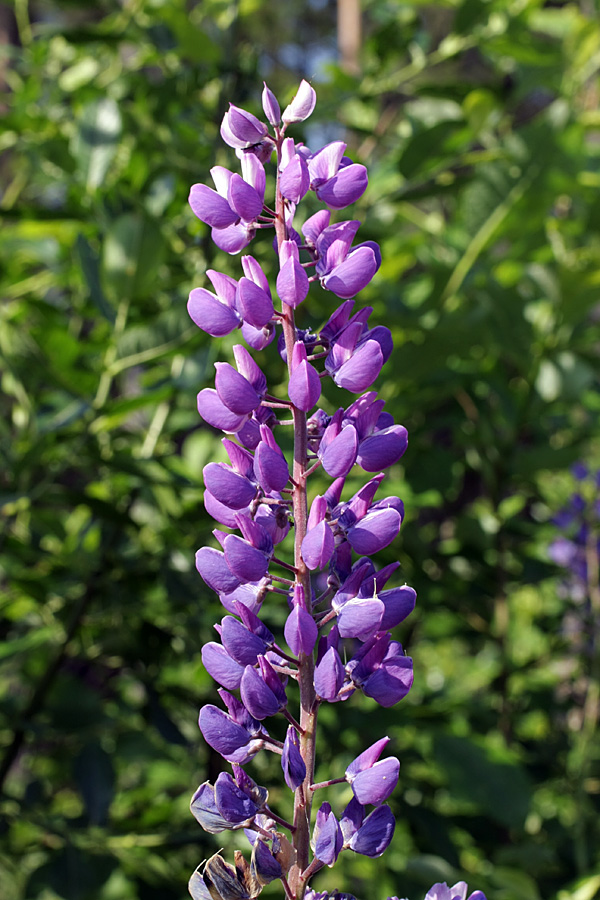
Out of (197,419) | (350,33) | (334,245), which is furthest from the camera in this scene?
(350,33)

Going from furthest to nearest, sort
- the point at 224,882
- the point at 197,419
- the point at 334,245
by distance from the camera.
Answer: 1. the point at 197,419
2. the point at 334,245
3. the point at 224,882

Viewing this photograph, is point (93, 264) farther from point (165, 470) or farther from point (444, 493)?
point (444, 493)

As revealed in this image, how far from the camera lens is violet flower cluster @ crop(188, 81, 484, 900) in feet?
1.96

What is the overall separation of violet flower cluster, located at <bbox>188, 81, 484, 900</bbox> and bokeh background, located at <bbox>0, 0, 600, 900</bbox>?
1.56 ft

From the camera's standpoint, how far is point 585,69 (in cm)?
Answer: 177

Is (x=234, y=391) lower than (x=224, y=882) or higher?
higher

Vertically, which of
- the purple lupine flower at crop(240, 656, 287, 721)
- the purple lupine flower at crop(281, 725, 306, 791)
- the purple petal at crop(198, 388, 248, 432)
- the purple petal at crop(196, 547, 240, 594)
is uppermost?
the purple petal at crop(198, 388, 248, 432)

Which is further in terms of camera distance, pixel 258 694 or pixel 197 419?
pixel 197 419

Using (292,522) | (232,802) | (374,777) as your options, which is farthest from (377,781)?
(292,522)

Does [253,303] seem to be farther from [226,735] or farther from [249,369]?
[226,735]

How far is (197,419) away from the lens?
62.7 inches

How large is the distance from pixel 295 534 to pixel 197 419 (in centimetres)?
99

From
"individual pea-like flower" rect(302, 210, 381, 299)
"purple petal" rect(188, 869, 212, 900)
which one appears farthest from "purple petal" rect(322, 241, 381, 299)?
"purple petal" rect(188, 869, 212, 900)

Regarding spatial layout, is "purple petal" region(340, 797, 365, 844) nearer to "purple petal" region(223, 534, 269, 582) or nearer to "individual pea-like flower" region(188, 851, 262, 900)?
"individual pea-like flower" region(188, 851, 262, 900)
